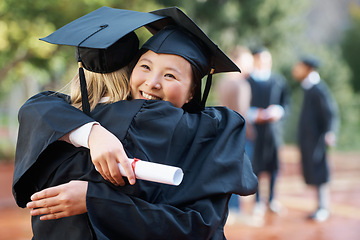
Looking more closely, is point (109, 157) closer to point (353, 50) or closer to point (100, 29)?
point (100, 29)

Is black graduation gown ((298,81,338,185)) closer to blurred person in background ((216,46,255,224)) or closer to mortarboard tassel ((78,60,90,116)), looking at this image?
blurred person in background ((216,46,255,224))

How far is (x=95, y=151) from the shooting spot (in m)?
1.48

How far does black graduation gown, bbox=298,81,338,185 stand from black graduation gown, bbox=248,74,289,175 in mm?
383

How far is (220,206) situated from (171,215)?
21 cm

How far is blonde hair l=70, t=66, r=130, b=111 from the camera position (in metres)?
1.73

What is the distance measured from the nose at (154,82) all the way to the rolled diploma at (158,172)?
339 millimetres

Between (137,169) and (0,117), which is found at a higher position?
(137,169)

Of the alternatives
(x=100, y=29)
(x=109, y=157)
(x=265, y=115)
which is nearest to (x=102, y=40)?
(x=100, y=29)

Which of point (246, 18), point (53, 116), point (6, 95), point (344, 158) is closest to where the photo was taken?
point (53, 116)

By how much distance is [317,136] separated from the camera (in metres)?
6.55

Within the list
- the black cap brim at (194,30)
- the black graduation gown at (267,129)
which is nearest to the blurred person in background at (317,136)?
the black graduation gown at (267,129)

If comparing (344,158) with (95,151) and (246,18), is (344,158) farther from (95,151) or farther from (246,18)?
(95,151)

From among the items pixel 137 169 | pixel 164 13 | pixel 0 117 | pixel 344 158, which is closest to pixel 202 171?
pixel 137 169

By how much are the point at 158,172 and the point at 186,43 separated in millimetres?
584
